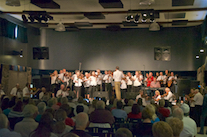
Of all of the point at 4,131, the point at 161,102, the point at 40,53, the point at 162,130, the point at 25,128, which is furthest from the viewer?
the point at 40,53

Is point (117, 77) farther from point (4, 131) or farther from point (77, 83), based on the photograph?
point (4, 131)

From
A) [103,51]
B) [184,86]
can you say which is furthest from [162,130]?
[103,51]

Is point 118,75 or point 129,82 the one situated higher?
point 118,75

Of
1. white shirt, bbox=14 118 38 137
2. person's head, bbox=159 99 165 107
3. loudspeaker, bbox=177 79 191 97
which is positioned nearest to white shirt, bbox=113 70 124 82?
loudspeaker, bbox=177 79 191 97

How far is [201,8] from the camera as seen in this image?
9172mm

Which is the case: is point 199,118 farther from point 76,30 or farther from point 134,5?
point 76,30

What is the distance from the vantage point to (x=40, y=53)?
1283cm

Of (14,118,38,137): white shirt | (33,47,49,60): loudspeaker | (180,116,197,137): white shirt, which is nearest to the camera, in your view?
(14,118,38,137): white shirt

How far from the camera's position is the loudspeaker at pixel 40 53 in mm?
12727

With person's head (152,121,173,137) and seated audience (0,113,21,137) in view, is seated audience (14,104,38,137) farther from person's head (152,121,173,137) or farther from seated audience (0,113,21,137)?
person's head (152,121,173,137)

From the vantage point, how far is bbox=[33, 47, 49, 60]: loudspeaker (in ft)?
41.8

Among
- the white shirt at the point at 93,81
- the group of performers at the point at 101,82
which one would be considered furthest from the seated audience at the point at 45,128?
the white shirt at the point at 93,81

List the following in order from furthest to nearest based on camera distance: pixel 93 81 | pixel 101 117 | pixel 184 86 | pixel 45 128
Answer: pixel 93 81
pixel 184 86
pixel 101 117
pixel 45 128

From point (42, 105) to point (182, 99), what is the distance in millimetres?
3843
